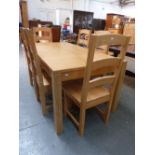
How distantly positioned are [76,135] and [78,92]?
1.55 ft

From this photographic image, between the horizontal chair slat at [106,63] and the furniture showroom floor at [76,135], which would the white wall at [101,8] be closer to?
the furniture showroom floor at [76,135]

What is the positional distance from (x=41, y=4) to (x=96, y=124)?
6854 millimetres

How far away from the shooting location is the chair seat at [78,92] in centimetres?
136

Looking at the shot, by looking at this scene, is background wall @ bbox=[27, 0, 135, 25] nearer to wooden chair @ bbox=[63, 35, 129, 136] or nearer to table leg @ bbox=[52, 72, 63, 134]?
wooden chair @ bbox=[63, 35, 129, 136]

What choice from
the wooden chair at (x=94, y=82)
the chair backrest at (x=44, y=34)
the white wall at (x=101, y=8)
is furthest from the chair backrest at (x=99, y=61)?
the white wall at (x=101, y=8)

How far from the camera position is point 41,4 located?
263 inches

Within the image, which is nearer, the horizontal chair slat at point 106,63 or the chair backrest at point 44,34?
the horizontal chair slat at point 106,63

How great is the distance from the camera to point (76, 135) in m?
1.47

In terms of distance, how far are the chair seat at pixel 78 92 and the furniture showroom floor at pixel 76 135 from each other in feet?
1.42

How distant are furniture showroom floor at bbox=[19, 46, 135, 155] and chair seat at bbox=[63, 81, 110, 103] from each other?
0.43 metres

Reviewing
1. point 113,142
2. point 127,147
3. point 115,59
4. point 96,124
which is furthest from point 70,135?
point 115,59

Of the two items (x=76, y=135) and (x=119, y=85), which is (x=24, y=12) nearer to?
(x=119, y=85)

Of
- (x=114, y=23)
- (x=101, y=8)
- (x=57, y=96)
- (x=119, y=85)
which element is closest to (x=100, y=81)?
(x=57, y=96)
